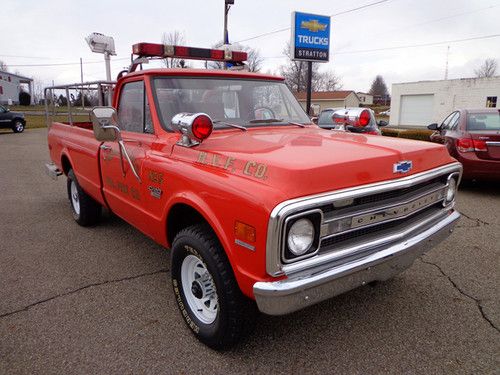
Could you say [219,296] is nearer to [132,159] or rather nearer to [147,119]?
[132,159]

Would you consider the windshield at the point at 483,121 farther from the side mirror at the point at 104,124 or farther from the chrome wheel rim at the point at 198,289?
the side mirror at the point at 104,124

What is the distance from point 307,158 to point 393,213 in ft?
2.19

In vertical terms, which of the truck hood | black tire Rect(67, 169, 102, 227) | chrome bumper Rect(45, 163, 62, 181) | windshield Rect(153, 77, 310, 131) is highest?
windshield Rect(153, 77, 310, 131)

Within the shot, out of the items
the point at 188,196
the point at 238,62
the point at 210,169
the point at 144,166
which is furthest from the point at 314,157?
the point at 238,62

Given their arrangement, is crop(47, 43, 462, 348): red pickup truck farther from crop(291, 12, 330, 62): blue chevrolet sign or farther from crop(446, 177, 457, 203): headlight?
crop(291, 12, 330, 62): blue chevrolet sign

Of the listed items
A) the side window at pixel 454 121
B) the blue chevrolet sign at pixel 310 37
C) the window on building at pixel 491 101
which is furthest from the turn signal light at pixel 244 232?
the window on building at pixel 491 101

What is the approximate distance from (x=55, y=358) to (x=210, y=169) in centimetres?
162

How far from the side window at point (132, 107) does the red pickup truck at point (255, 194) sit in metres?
0.02

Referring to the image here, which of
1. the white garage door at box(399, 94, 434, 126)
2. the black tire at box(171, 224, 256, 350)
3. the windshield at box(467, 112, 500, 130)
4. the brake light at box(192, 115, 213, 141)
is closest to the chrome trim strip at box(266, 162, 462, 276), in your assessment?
the black tire at box(171, 224, 256, 350)

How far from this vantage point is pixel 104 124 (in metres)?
3.18

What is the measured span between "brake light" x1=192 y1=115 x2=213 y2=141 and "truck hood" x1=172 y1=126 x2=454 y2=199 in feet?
0.33

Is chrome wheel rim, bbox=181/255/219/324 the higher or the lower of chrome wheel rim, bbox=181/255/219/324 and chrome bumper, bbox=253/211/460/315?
the lower

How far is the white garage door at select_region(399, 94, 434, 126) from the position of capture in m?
33.1

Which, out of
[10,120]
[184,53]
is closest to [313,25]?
[184,53]
